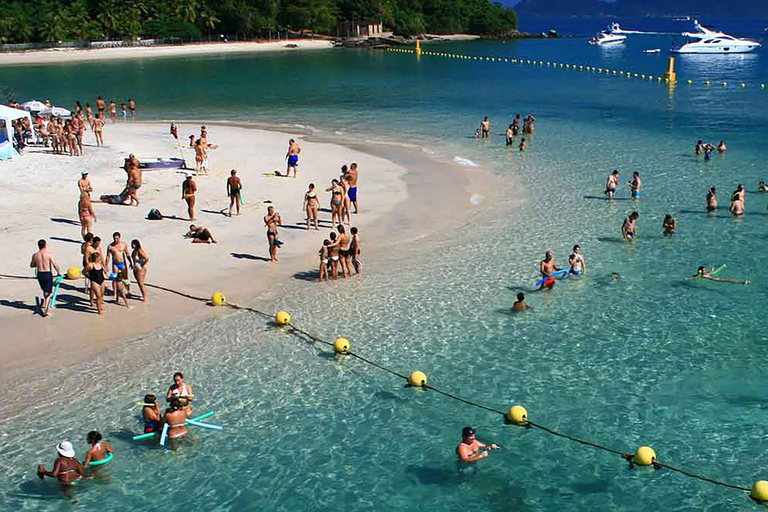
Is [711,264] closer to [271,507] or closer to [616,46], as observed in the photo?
[271,507]

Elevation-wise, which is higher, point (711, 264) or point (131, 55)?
point (131, 55)

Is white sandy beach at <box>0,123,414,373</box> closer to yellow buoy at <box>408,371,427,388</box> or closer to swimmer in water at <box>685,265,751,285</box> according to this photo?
yellow buoy at <box>408,371,427,388</box>

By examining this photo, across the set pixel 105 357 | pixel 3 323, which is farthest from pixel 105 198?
pixel 105 357

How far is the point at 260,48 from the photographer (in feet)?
403

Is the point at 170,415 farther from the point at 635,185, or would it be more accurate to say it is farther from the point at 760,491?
the point at 635,185

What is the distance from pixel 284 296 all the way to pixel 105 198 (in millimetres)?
9841

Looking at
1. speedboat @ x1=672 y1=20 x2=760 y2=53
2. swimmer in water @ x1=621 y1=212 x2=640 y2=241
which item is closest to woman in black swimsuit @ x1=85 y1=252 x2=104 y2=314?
swimmer in water @ x1=621 y1=212 x2=640 y2=241

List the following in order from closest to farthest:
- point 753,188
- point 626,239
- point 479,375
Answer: point 479,375
point 626,239
point 753,188

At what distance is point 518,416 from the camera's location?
1417cm

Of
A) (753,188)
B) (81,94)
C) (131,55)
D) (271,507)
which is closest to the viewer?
(271,507)

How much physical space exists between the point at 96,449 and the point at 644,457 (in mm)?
9010

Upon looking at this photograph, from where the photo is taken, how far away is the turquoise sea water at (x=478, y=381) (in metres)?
12.7

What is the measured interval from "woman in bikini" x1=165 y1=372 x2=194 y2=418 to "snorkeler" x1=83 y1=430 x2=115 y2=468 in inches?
53.7

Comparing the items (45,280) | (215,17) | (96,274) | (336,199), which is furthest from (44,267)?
(215,17)
